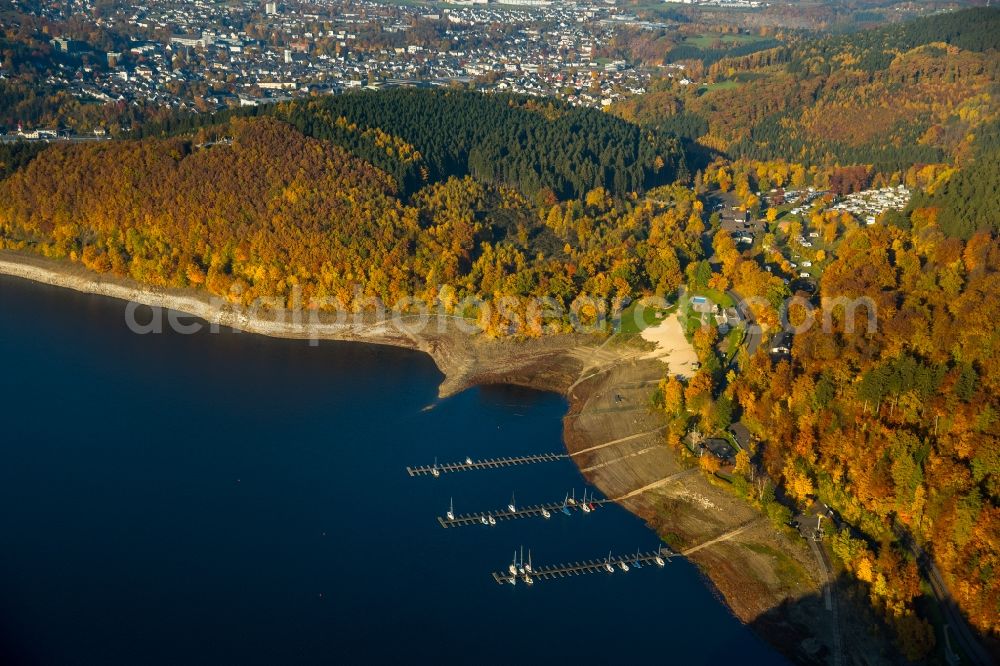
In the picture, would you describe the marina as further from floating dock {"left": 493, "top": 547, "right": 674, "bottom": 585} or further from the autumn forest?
the autumn forest

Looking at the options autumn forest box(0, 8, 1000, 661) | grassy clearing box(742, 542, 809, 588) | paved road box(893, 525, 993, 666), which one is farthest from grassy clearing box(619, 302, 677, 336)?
paved road box(893, 525, 993, 666)

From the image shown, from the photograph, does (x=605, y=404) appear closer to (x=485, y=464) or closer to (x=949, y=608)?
(x=485, y=464)

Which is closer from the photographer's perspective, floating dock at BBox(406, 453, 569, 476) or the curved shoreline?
the curved shoreline

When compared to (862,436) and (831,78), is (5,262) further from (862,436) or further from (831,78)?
(831,78)

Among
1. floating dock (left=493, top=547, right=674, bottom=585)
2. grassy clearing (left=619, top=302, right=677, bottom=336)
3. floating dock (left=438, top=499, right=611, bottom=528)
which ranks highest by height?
grassy clearing (left=619, top=302, right=677, bottom=336)

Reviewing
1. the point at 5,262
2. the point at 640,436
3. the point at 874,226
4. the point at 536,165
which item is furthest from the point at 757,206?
the point at 5,262

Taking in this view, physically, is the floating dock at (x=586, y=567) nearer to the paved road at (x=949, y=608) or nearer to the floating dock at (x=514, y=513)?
the floating dock at (x=514, y=513)

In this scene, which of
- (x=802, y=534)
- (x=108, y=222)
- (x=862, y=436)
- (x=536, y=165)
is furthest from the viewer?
(x=536, y=165)
